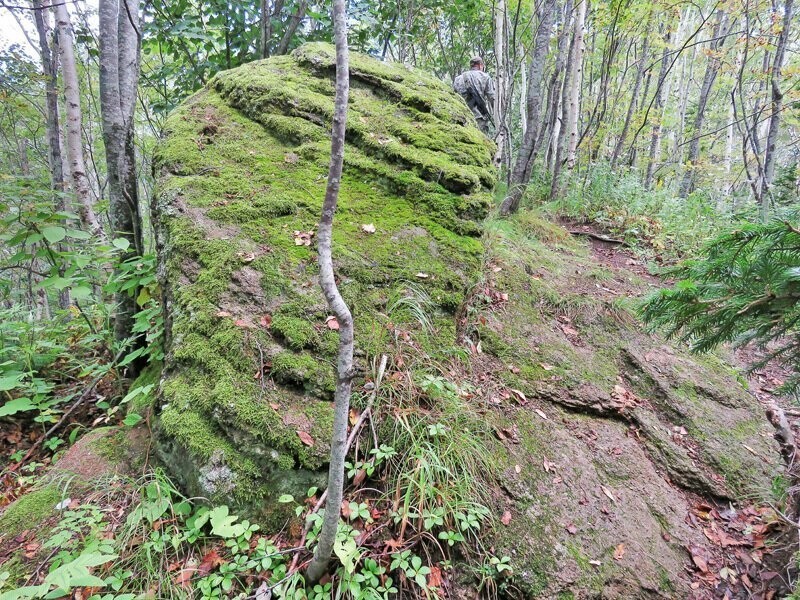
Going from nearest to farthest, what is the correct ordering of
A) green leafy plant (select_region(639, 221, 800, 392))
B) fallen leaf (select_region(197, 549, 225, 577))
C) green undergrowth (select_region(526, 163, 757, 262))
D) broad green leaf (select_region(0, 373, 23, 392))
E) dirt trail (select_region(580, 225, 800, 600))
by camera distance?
green leafy plant (select_region(639, 221, 800, 392)) → fallen leaf (select_region(197, 549, 225, 577)) → dirt trail (select_region(580, 225, 800, 600)) → broad green leaf (select_region(0, 373, 23, 392)) → green undergrowth (select_region(526, 163, 757, 262))

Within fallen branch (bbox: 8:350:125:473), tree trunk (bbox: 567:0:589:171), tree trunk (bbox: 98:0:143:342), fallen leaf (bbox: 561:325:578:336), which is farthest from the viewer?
tree trunk (bbox: 567:0:589:171)

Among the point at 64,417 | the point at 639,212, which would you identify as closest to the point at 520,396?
the point at 64,417

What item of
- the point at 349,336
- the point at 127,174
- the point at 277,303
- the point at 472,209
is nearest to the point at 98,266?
the point at 127,174

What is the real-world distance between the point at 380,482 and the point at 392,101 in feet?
13.7

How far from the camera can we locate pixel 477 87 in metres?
7.68

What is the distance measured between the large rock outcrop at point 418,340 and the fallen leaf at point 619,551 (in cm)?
2

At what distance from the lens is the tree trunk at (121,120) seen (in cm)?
312

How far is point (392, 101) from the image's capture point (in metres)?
4.68

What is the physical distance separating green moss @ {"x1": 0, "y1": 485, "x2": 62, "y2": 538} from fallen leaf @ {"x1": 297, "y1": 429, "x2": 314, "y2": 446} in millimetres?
1366

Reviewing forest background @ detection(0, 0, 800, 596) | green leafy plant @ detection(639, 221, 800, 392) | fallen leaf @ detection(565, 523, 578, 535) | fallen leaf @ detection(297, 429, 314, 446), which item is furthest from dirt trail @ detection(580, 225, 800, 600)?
fallen leaf @ detection(297, 429, 314, 446)

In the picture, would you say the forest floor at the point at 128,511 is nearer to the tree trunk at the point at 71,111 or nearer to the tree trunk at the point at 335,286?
the tree trunk at the point at 335,286

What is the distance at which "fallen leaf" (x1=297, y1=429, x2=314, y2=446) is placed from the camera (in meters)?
2.23

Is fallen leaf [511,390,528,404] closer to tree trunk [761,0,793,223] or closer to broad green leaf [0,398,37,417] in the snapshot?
broad green leaf [0,398,37,417]

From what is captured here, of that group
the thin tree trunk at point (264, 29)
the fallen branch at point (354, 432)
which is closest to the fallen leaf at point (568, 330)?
the fallen branch at point (354, 432)
